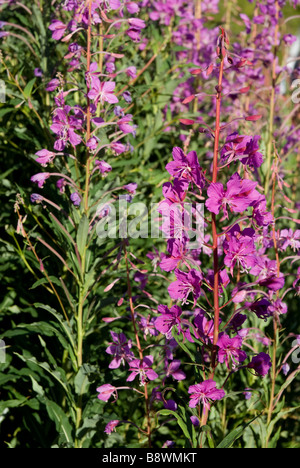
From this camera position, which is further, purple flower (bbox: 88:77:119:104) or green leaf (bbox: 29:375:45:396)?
green leaf (bbox: 29:375:45:396)

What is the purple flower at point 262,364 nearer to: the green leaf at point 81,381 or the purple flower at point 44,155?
the green leaf at point 81,381

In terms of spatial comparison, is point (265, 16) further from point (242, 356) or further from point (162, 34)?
point (242, 356)

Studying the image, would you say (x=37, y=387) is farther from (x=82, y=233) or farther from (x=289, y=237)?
(x=289, y=237)

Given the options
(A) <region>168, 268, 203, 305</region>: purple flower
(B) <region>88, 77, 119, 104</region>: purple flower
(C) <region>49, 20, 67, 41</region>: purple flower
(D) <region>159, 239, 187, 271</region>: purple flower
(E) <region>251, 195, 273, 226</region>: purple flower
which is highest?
(C) <region>49, 20, 67, 41</region>: purple flower

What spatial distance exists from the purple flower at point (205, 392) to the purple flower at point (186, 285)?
0.26 metres

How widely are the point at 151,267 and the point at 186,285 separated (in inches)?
37.5

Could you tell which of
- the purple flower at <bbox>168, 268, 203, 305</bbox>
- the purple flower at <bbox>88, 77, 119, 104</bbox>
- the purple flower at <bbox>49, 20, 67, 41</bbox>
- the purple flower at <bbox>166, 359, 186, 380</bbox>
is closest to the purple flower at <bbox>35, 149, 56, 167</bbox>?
the purple flower at <bbox>88, 77, 119, 104</bbox>

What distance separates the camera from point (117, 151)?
83.0 inches

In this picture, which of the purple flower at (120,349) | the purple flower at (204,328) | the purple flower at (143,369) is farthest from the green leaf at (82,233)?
the purple flower at (204,328)

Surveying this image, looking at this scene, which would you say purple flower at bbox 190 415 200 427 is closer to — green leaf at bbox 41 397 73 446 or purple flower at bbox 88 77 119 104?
green leaf at bbox 41 397 73 446

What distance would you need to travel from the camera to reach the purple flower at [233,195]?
1.53 m

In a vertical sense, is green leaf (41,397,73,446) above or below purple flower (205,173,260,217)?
below

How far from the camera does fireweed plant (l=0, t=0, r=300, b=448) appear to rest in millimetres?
1591
